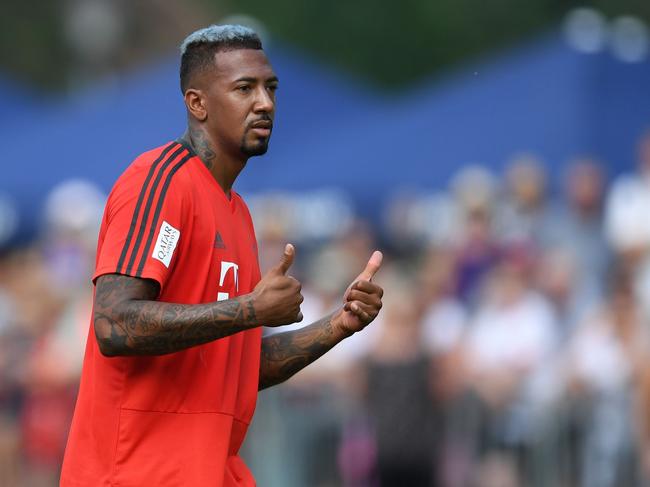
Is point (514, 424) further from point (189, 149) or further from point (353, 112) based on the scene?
point (353, 112)

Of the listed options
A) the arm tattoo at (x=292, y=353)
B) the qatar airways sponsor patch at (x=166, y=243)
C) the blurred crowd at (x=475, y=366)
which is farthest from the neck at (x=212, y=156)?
the blurred crowd at (x=475, y=366)

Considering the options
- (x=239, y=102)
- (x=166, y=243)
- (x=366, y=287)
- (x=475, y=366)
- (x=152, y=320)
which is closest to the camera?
(x=152, y=320)

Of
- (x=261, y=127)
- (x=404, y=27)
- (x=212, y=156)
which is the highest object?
(x=404, y=27)

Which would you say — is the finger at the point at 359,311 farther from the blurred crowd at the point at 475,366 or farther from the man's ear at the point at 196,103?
the blurred crowd at the point at 475,366

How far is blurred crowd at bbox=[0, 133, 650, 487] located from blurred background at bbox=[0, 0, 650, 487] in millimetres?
18

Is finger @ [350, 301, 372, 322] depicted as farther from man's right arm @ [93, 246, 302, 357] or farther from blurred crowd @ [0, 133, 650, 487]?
blurred crowd @ [0, 133, 650, 487]

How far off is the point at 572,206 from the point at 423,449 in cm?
238

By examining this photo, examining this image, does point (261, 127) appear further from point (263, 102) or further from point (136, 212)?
point (136, 212)

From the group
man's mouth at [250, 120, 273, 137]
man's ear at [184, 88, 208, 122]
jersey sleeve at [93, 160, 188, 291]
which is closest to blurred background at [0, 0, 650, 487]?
man's mouth at [250, 120, 273, 137]

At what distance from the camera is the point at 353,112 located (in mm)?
19094

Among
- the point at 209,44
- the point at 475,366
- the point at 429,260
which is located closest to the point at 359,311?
the point at 209,44

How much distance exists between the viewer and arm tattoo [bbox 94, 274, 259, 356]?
4.84 metres

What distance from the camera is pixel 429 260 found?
12453mm

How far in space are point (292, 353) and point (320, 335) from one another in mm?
164
